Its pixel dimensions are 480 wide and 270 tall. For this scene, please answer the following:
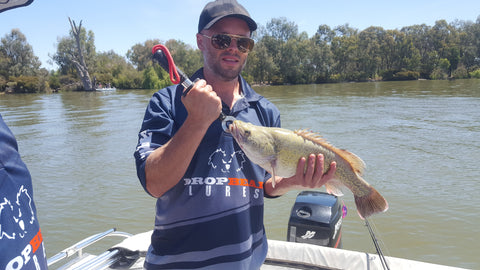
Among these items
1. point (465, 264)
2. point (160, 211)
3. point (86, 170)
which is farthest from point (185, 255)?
point (86, 170)

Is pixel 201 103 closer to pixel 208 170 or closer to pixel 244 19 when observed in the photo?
pixel 208 170

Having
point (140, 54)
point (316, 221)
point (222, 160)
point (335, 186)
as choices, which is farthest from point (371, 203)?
point (140, 54)

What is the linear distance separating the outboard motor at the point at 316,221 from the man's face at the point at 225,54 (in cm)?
258

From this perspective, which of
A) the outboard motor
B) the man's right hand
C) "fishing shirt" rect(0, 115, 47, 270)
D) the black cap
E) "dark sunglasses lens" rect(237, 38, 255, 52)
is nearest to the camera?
"fishing shirt" rect(0, 115, 47, 270)

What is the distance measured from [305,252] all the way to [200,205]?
201cm

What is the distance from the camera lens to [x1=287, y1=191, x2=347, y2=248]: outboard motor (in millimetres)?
4168

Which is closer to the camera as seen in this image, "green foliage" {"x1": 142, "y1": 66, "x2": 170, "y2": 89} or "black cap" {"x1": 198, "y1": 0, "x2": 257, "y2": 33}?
"black cap" {"x1": 198, "y1": 0, "x2": 257, "y2": 33}

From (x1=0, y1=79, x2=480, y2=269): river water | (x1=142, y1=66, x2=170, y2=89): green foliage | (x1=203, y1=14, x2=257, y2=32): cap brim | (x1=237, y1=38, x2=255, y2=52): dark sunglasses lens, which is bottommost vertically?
(x1=0, y1=79, x2=480, y2=269): river water

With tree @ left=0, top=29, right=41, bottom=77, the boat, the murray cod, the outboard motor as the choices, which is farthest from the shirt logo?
tree @ left=0, top=29, right=41, bottom=77

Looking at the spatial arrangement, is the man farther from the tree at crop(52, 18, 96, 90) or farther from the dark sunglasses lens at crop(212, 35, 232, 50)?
the tree at crop(52, 18, 96, 90)

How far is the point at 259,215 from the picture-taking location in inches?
91.5

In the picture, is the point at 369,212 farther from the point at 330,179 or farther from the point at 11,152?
the point at 11,152

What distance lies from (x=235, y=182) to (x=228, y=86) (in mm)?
704

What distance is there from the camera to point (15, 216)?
1.17 meters
